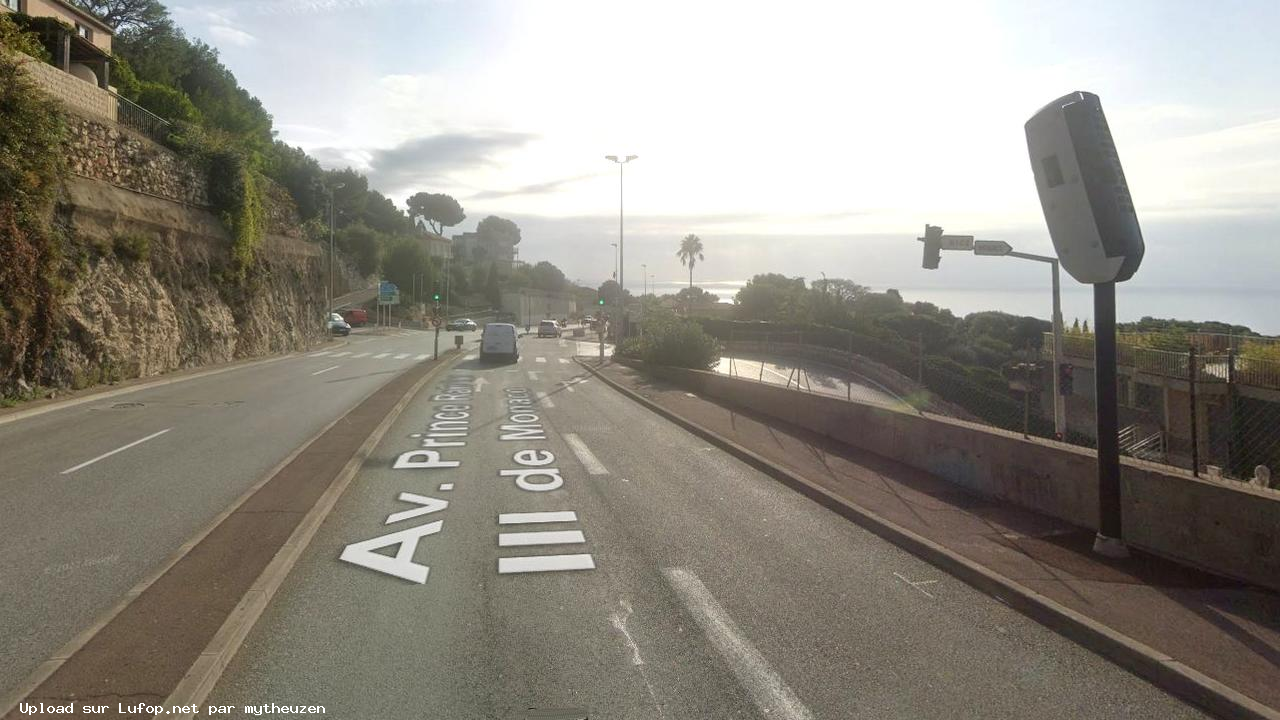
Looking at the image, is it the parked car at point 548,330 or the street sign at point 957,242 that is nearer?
the street sign at point 957,242

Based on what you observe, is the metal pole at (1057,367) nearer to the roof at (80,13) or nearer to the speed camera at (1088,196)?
the speed camera at (1088,196)

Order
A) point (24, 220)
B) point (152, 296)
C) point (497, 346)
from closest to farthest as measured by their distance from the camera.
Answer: point (24, 220), point (152, 296), point (497, 346)

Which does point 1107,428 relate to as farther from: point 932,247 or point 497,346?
point 497,346

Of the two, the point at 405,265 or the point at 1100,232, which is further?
the point at 405,265

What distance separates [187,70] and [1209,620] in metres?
70.5

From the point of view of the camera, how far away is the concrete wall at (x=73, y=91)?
22766 millimetres

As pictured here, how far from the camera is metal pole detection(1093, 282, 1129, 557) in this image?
7.11 meters

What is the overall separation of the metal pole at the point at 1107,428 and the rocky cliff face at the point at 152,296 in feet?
77.8

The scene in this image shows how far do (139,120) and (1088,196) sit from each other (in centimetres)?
3372

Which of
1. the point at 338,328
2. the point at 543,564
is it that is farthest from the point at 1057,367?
the point at 338,328

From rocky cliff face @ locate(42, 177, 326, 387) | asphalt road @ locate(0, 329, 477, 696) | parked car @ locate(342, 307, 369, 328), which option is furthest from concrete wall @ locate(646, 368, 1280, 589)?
parked car @ locate(342, 307, 369, 328)

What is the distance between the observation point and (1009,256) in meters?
19.5

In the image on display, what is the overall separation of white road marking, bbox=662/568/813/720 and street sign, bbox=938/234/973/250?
44.8 feet

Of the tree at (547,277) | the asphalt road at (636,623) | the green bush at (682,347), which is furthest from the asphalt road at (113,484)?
the tree at (547,277)
